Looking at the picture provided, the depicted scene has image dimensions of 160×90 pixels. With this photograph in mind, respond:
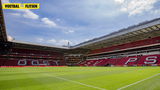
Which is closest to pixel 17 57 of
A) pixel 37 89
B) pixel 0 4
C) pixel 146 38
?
pixel 0 4

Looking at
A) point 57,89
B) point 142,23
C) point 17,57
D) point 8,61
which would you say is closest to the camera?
point 57,89

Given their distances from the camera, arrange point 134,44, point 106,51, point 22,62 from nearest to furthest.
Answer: point 134,44 < point 22,62 < point 106,51

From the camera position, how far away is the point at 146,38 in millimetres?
38562

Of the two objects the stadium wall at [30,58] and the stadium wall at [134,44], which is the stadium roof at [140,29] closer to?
the stadium wall at [134,44]

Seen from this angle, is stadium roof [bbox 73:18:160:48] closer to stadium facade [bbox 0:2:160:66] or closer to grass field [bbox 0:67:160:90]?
stadium facade [bbox 0:2:160:66]

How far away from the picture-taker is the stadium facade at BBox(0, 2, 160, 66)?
3059 centimetres

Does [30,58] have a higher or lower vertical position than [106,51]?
lower

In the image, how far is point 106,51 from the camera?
50.3m

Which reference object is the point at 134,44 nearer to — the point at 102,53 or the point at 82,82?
the point at 102,53

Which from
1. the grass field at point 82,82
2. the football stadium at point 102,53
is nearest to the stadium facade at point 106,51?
the football stadium at point 102,53

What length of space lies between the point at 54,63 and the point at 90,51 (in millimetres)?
22892

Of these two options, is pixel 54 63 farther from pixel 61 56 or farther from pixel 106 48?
pixel 106 48

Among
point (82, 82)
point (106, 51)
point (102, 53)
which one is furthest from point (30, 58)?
point (82, 82)

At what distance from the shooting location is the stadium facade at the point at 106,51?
3059cm
